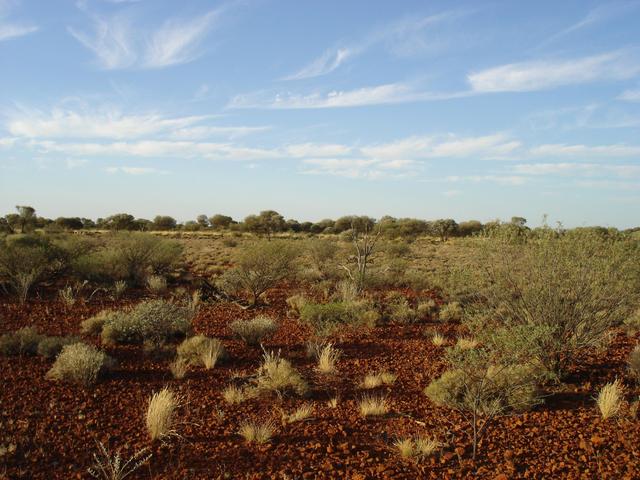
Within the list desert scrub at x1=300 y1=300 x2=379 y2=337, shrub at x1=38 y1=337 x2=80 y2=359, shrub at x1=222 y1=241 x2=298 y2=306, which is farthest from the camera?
shrub at x1=222 y1=241 x2=298 y2=306

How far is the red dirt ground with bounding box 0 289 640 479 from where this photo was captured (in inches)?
190

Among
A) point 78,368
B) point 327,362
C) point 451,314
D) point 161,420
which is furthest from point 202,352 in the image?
point 451,314

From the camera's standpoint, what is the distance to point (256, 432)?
5.48m

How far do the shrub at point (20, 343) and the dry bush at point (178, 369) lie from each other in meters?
2.66

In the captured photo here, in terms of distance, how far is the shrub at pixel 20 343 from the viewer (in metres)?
8.04

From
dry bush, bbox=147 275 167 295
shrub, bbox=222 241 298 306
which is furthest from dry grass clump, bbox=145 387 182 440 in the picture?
dry bush, bbox=147 275 167 295

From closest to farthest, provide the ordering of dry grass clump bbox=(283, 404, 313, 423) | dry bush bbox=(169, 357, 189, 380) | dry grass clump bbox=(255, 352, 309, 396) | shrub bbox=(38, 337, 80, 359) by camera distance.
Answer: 1. dry grass clump bbox=(283, 404, 313, 423)
2. dry grass clump bbox=(255, 352, 309, 396)
3. dry bush bbox=(169, 357, 189, 380)
4. shrub bbox=(38, 337, 80, 359)

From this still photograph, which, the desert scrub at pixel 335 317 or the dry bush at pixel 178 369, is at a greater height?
the desert scrub at pixel 335 317

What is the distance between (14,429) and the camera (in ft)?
→ 17.7

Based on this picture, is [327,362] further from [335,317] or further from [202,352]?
[335,317]

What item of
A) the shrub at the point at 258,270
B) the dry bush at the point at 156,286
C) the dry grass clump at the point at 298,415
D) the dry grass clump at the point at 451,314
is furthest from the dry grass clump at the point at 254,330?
the dry bush at the point at 156,286

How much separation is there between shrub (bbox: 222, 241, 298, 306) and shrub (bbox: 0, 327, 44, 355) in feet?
22.0

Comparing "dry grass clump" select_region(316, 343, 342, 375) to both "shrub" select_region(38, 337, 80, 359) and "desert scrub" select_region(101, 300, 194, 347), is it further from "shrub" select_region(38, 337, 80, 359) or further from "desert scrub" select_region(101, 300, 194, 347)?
"shrub" select_region(38, 337, 80, 359)

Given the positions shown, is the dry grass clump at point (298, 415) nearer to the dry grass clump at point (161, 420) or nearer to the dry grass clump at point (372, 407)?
the dry grass clump at point (372, 407)
